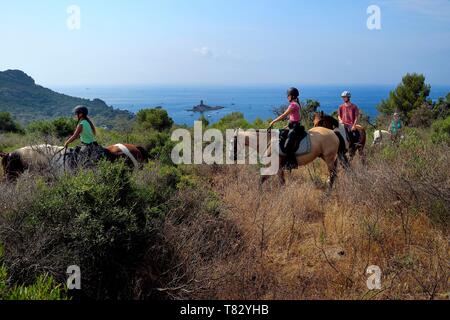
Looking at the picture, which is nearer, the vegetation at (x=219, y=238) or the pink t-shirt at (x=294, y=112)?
the vegetation at (x=219, y=238)

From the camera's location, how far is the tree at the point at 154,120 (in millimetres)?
18605

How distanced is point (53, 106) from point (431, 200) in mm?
45583

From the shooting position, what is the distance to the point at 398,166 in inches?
243

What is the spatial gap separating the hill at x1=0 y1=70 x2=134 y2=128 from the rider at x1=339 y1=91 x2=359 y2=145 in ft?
101

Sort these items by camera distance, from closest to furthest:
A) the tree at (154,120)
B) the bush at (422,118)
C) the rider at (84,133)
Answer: the rider at (84,133) → the tree at (154,120) → the bush at (422,118)

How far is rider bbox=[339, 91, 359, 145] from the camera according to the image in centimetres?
985

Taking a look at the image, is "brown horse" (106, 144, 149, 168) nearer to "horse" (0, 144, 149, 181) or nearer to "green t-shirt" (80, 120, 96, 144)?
"horse" (0, 144, 149, 181)

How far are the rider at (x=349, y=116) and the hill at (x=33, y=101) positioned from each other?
30757mm

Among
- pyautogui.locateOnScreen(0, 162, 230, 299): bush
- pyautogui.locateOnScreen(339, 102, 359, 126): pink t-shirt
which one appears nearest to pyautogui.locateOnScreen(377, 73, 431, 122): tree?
pyautogui.locateOnScreen(339, 102, 359, 126): pink t-shirt

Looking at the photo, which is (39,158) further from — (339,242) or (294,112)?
(339,242)

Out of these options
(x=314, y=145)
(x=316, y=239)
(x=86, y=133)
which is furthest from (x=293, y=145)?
(x=86, y=133)

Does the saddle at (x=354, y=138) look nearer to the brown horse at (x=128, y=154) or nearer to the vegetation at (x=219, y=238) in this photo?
the vegetation at (x=219, y=238)

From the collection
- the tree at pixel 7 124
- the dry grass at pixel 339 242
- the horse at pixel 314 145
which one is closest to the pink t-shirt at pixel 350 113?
the horse at pixel 314 145
